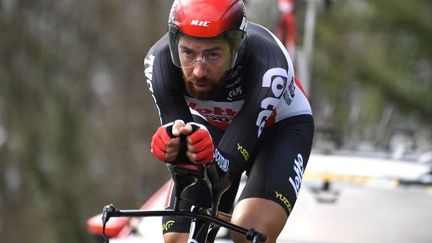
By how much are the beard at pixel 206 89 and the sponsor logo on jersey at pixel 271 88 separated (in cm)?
21

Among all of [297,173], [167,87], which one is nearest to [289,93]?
[297,173]

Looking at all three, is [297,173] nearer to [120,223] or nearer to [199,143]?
[199,143]

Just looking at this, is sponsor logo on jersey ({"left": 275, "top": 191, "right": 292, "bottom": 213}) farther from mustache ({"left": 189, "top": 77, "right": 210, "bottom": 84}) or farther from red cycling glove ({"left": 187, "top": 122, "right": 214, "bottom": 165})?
red cycling glove ({"left": 187, "top": 122, "right": 214, "bottom": 165})

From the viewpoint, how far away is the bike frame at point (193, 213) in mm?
4555

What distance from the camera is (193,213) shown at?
15.4ft

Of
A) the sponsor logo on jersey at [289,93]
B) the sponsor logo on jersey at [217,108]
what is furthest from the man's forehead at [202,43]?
the sponsor logo on jersey at [289,93]

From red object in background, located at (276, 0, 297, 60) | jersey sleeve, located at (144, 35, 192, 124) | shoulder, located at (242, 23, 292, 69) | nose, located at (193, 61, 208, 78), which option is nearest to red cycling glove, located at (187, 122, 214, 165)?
nose, located at (193, 61, 208, 78)

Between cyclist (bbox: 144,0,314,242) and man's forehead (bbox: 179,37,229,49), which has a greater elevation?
man's forehead (bbox: 179,37,229,49)

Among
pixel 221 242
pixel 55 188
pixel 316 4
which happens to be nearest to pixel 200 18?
pixel 221 242

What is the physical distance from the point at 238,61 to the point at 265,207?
70 cm

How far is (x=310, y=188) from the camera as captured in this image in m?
7.40

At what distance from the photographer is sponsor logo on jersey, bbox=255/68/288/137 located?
5195mm

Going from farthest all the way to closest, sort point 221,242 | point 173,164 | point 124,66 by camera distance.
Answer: point 124,66 → point 221,242 → point 173,164

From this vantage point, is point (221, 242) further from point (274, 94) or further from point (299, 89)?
point (274, 94)
